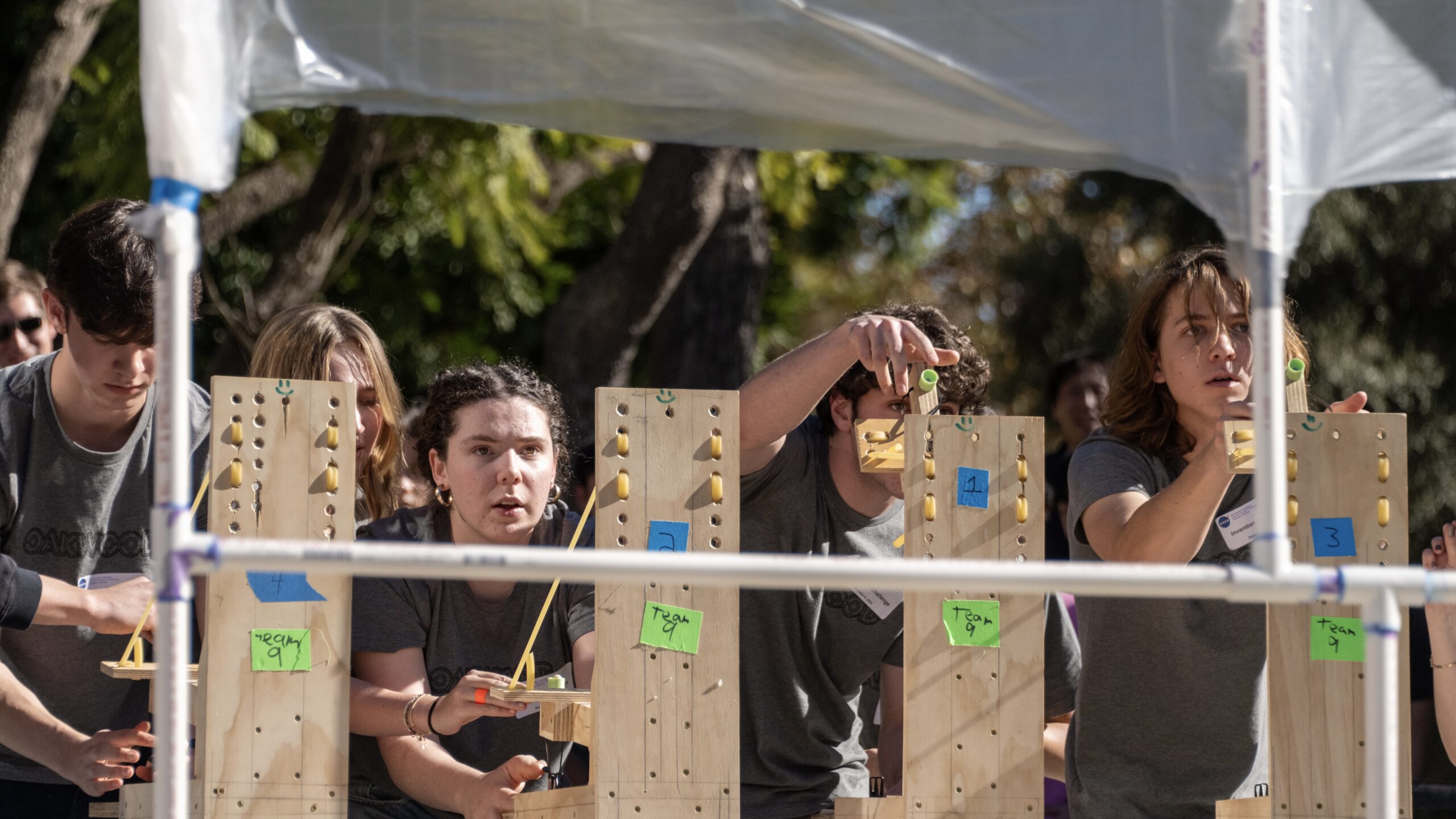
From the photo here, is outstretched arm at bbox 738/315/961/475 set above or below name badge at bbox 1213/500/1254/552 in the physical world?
above

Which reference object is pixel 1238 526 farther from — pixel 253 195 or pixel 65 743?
pixel 253 195

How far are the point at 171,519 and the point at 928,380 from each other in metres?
1.38

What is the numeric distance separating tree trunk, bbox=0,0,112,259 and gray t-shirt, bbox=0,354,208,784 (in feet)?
9.35

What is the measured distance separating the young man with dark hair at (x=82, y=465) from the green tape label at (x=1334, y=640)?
210 cm

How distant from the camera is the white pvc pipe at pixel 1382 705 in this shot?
1.79 m

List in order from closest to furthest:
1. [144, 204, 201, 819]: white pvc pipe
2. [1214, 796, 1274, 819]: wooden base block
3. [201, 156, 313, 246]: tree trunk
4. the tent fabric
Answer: [144, 204, 201, 819]: white pvc pipe, the tent fabric, [1214, 796, 1274, 819]: wooden base block, [201, 156, 313, 246]: tree trunk

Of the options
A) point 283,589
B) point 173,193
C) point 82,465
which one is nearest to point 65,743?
point 82,465

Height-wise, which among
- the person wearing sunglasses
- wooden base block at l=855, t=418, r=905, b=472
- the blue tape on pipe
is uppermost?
the person wearing sunglasses

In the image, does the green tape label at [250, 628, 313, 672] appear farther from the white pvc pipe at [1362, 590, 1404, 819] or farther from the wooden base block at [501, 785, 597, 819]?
the white pvc pipe at [1362, 590, 1404, 819]

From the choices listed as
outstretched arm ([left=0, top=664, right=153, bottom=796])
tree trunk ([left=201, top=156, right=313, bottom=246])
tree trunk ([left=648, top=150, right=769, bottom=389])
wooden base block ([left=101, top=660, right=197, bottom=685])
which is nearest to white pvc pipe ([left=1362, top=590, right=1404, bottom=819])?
wooden base block ([left=101, top=660, right=197, bottom=685])

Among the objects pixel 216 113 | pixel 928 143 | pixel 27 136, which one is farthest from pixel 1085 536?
pixel 27 136

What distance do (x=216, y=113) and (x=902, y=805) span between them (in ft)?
5.08

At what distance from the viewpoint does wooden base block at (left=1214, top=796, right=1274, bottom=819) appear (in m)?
2.47

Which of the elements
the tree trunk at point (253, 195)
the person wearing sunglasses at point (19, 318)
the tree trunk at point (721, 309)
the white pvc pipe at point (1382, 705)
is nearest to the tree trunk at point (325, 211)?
the tree trunk at point (253, 195)
